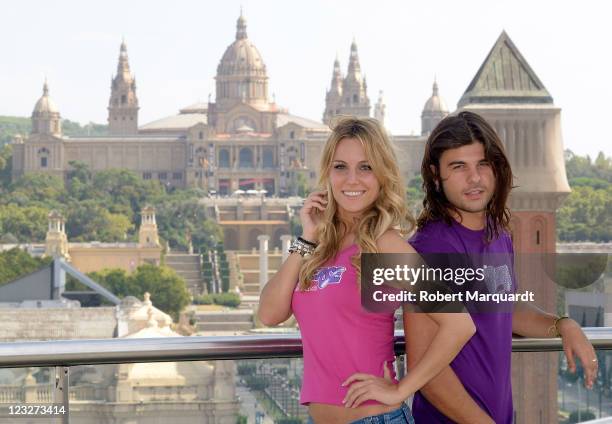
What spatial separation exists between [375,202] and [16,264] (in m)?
48.0

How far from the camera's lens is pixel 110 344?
396 cm

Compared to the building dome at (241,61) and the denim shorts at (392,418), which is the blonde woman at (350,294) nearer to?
the denim shorts at (392,418)

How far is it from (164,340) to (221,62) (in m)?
99.5

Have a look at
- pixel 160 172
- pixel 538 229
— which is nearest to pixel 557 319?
pixel 538 229

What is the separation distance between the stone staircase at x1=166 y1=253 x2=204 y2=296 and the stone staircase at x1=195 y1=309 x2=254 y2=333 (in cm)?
1166

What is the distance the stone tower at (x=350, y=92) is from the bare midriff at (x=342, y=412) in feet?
307

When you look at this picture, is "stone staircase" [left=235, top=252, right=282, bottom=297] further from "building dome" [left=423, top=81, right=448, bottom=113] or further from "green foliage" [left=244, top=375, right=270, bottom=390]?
"green foliage" [left=244, top=375, right=270, bottom=390]

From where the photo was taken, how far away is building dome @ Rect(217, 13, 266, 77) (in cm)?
10188

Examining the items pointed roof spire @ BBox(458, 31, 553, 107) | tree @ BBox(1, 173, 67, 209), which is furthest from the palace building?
pointed roof spire @ BBox(458, 31, 553, 107)

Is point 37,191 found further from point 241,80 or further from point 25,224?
point 241,80

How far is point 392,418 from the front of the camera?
3619 millimetres

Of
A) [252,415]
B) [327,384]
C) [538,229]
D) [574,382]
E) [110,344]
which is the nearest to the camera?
[327,384]

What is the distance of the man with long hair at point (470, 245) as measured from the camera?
12.0ft

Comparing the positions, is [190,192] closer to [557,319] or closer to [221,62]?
[221,62]
